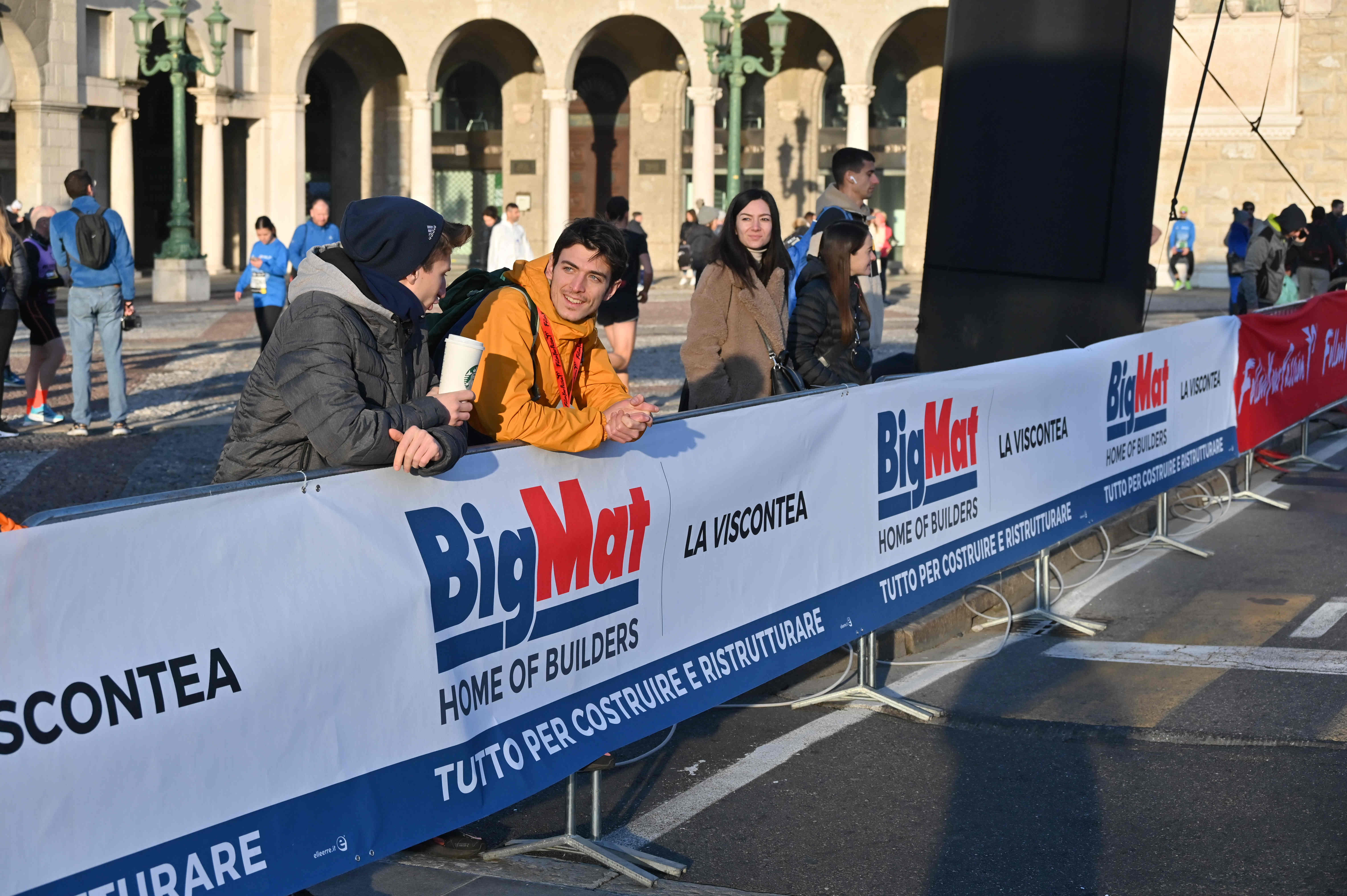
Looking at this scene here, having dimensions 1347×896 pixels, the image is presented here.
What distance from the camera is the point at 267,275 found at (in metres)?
15.2

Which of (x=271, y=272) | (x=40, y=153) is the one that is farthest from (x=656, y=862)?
(x=40, y=153)

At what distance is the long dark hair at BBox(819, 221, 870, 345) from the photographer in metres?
7.56

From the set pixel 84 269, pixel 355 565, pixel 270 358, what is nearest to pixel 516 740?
pixel 355 565

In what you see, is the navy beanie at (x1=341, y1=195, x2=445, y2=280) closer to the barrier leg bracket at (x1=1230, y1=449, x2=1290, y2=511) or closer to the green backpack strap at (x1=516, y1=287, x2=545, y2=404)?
the green backpack strap at (x1=516, y1=287, x2=545, y2=404)

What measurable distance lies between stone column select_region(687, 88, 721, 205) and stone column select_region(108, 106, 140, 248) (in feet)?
42.6

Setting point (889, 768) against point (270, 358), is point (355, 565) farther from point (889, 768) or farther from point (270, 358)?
point (889, 768)

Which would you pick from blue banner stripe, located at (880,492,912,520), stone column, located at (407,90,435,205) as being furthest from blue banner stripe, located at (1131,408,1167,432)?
stone column, located at (407,90,435,205)

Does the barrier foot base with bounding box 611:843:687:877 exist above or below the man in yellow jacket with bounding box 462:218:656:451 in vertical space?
below

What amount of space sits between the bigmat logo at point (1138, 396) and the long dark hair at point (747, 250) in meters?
1.96

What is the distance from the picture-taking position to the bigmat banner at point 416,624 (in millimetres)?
3012

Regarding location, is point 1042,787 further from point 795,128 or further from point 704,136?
point 795,128

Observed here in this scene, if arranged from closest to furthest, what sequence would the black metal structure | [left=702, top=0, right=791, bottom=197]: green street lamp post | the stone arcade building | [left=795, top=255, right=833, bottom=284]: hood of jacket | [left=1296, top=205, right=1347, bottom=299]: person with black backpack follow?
[left=795, top=255, right=833, bottom=284]: hood of jacket < the black metal structure < [left=1296, top=205, right=1347, bottom=299]: person with black backpack < [left=702, top=0, right=791, bottom=197]: green street lamp post < the stone arcade building

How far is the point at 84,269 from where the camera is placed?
486 inches

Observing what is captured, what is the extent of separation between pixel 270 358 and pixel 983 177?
6616mm
